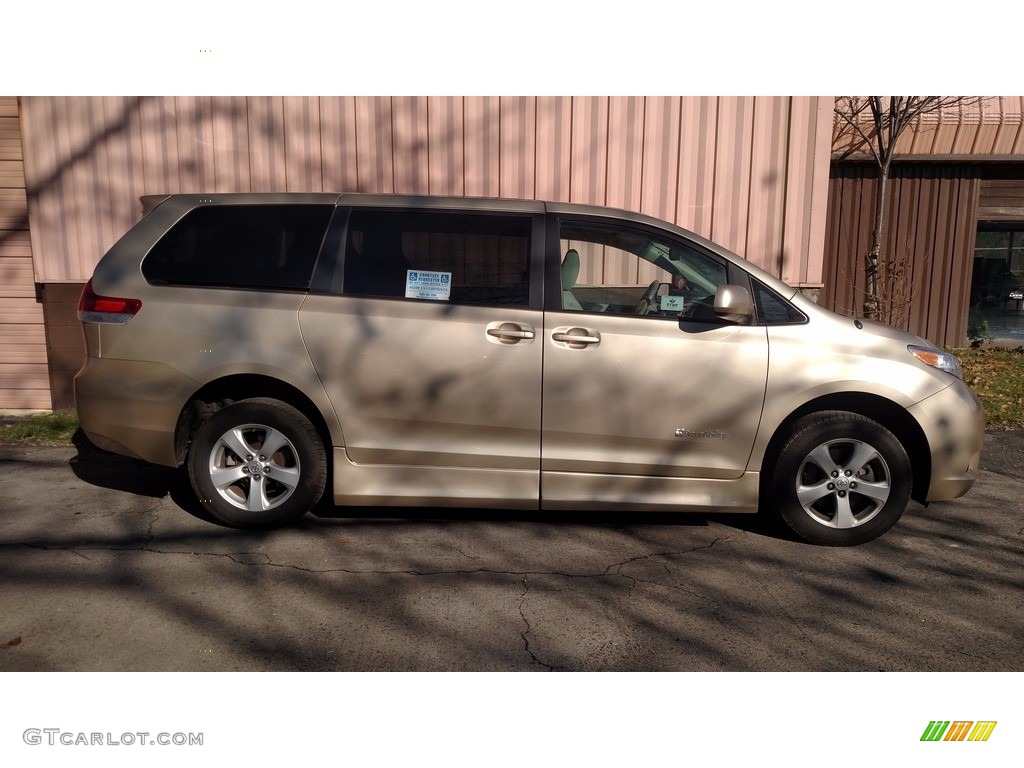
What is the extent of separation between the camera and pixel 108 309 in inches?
182

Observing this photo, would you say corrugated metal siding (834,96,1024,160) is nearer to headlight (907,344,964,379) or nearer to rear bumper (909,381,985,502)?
headlight (907,344,964,379)

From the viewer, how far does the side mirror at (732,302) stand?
431 centimetres

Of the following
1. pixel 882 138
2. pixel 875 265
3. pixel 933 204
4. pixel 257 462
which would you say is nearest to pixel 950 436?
pixel 257 462

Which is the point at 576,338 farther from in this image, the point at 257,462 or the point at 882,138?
the point at 882,138

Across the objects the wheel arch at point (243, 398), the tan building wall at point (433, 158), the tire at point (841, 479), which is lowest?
the tire at point (841, 479)

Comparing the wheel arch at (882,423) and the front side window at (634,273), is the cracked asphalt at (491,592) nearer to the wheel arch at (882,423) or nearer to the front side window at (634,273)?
the wheel arch at (882,423)

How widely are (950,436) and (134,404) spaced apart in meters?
4.49

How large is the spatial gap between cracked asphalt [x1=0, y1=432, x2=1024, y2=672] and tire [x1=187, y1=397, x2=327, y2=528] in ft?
0.50

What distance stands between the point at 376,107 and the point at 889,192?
6.87 meters

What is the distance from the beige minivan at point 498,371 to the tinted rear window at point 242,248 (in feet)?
0.04

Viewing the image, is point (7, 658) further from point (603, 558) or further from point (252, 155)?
point (252, 155)
